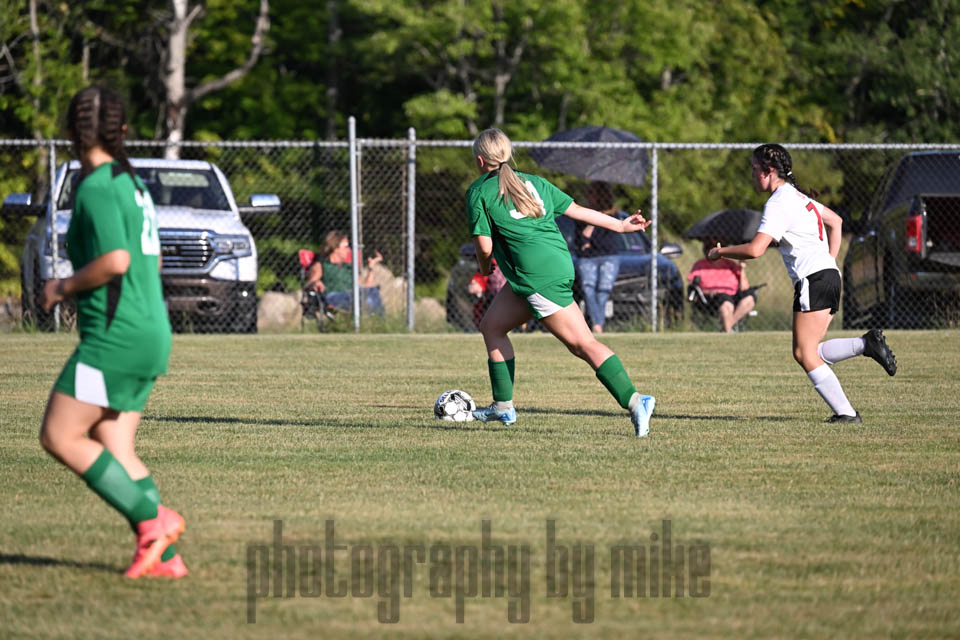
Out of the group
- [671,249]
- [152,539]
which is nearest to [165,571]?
[152,539]

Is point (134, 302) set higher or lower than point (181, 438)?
higher

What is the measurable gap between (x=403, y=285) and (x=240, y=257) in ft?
8.91

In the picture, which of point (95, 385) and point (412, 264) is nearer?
point (95, 385)

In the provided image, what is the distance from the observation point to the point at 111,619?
4.52 m

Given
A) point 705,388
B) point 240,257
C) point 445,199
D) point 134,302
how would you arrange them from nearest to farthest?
point 134,302 → point 705,388 → point 240,257 → point 445,199

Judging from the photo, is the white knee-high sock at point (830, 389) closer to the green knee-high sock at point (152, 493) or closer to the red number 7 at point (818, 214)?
the red number 7 at point (818, 214)

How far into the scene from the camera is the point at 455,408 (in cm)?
945

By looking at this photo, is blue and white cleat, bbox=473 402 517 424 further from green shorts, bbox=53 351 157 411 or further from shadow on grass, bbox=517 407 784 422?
green shorts, bbox=53 351 157 411

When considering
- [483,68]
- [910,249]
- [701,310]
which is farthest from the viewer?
[483,68]

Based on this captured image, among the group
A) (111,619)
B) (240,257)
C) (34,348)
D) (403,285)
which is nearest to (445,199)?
(403,285)

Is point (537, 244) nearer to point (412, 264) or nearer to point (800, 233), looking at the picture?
point (800, 233)

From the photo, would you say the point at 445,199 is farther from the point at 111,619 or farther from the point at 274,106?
the point at 111,619

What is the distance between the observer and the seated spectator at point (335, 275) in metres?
17.7

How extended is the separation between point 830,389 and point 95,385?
549 centimetres
